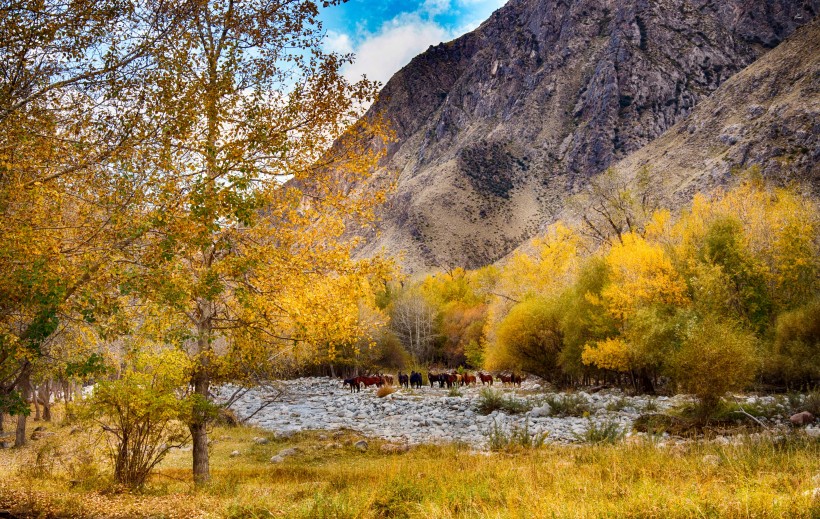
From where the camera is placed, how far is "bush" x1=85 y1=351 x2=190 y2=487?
903 cm

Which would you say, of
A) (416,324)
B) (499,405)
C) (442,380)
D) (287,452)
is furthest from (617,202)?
(416,324)

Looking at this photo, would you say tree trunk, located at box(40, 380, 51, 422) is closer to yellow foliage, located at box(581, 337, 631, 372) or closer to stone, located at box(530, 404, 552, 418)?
stone, located at box(530, 404, 552, 418)

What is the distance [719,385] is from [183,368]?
660 inches

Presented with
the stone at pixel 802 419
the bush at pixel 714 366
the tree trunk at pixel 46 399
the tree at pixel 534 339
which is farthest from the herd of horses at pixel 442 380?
the stone at pixel 802 419

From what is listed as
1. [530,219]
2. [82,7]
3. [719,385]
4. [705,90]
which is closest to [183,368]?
[82,7]

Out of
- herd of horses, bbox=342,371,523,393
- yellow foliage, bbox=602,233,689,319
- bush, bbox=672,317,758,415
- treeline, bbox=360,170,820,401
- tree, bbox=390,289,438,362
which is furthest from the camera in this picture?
tree, bbox=390,289,438,362

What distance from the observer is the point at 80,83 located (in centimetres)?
719

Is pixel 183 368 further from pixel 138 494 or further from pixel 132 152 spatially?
pixel 132 152

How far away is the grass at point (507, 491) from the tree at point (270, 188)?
2.13 metres

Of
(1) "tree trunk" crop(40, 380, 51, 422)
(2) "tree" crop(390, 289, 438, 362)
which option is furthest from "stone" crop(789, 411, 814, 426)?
(2) "tree" crop(390, 289, 438, 362)

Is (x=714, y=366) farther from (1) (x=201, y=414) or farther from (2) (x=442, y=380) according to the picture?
(2) (x=442, y=380)

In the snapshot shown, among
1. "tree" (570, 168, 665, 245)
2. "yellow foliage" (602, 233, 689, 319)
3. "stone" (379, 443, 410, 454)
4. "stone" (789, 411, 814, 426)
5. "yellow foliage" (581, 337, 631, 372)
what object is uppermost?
"tree" (570, 168, 665, 245)

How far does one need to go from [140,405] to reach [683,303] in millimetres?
26674

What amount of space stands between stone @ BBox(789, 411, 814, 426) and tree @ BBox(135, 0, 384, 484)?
51.5 feet
